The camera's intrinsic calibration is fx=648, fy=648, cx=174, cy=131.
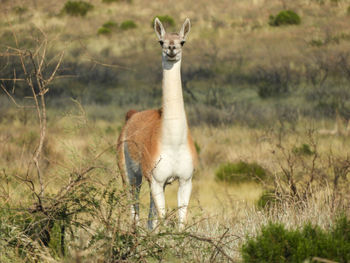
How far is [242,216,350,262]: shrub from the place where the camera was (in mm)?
4277

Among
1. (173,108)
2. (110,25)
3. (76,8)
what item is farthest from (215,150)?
(76,8)

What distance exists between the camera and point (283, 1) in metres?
46.1

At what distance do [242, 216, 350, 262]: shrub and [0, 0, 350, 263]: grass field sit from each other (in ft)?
0.53

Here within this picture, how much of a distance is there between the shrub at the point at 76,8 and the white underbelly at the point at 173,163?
41.5 meters

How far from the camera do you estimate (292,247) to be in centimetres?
439

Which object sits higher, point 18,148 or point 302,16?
point 302,16

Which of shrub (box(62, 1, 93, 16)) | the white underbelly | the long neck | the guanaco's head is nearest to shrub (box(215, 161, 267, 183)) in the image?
the white underbelly

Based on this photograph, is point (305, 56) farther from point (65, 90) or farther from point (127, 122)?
point (127, 122)

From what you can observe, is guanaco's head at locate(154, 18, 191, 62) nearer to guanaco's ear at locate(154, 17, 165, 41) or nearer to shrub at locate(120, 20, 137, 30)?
guanaco's ear at locate(154, 17, 165, 41)

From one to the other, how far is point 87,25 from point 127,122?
3670 centimetres

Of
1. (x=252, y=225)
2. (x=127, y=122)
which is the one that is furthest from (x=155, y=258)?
(x=127, y=122)

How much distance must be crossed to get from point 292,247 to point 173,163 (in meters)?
2.32

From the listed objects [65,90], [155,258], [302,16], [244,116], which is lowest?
[155,258]

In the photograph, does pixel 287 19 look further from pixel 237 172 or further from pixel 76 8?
pixel 237 172
